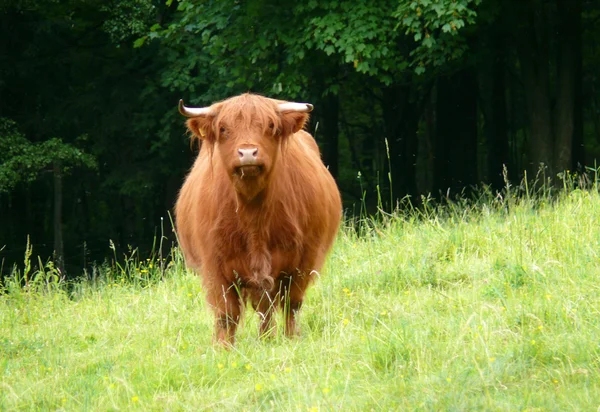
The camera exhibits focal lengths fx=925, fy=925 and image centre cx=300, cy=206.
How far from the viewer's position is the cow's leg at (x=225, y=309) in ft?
20.8

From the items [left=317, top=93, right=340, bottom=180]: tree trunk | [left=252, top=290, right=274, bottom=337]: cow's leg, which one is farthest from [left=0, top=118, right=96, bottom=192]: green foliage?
[left=252, top=290, right=274, bottom=337]: cow's leg

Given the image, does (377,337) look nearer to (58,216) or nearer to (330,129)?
(330,129)

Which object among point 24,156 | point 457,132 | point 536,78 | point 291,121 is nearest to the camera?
point 291,121

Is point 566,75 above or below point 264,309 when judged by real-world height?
above

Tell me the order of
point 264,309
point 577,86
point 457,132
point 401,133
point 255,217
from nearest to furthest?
point 255,217 < point 264,309 < point 577,86 < point 457,132 < point 401,133

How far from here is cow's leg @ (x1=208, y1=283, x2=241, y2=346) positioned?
6.34m

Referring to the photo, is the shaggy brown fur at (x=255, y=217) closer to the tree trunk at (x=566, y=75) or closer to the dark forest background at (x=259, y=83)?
the dark forest background at (x=259, y=83)

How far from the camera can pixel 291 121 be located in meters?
6.32

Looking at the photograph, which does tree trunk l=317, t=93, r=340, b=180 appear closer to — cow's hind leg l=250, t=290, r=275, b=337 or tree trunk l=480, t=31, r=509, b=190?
tree trunk l=480, t=31, r=509, b=190

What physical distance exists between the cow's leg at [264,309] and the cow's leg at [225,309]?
0.13 m

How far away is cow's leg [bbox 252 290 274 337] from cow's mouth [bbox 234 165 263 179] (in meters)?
0.83

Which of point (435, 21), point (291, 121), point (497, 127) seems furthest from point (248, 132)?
point (497, 127)

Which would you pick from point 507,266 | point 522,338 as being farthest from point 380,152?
point 522,338

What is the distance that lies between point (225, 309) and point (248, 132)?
1249 millimetres
